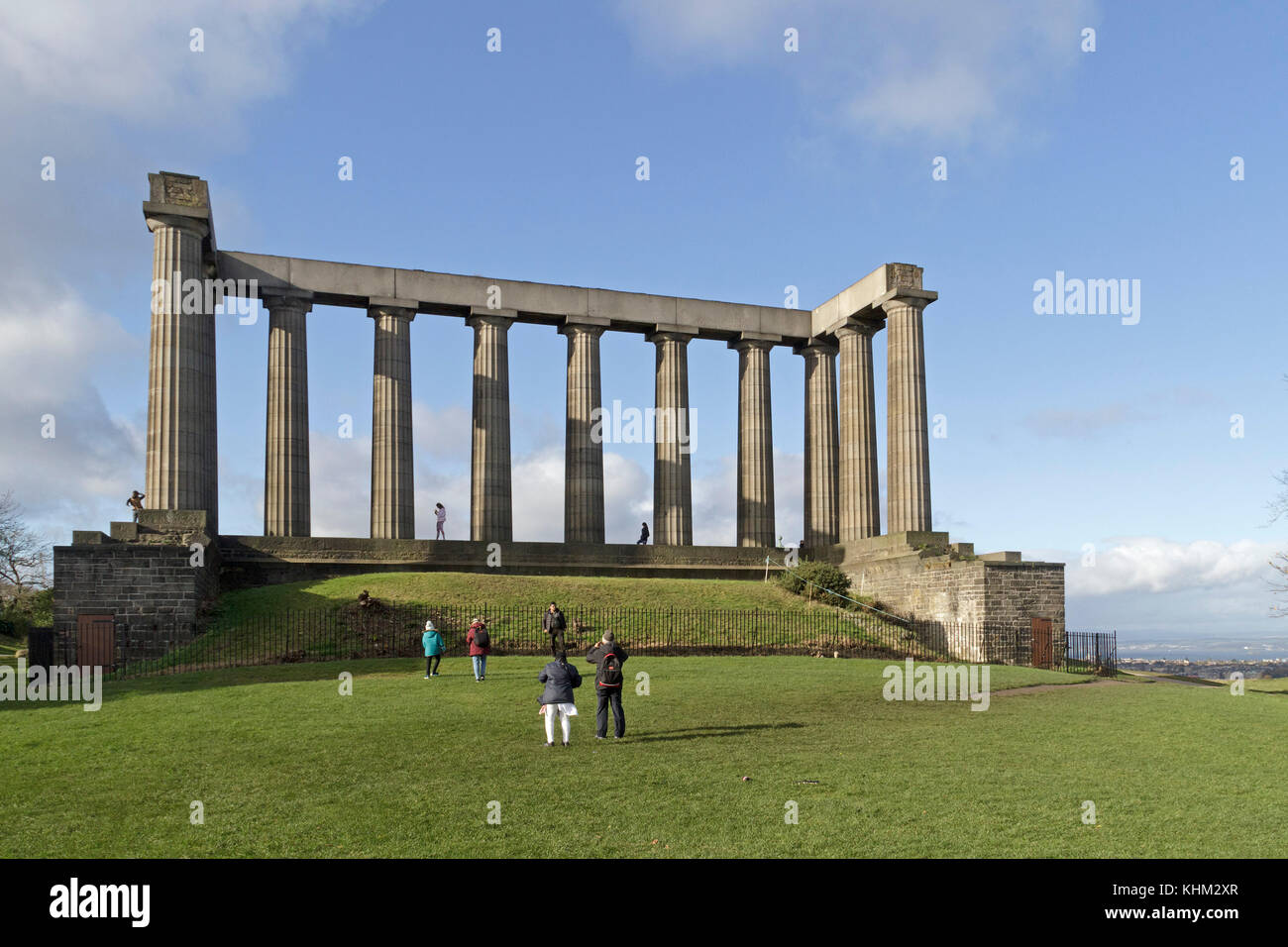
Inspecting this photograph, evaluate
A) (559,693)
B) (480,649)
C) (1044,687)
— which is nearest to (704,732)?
(559,693)

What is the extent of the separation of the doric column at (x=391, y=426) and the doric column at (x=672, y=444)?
11.5 m

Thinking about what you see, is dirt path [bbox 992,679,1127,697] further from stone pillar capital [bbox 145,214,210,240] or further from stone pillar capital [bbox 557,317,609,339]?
stone pillar capital [bbox 145,214,210,240]

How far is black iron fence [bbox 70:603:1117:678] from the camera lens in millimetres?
30703

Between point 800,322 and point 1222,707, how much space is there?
107 ft

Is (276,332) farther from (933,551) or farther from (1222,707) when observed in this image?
(1222,707)

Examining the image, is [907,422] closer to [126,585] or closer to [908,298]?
[908,298]

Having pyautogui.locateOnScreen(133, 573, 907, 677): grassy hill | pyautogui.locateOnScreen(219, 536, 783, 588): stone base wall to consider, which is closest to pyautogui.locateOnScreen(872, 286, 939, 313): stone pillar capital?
pyautogui.locateOnScreen(219, 536, 783, 588): stone base wall

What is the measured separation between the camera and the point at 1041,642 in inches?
1411

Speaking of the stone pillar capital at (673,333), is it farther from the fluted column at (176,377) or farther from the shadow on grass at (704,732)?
the shadow on grass at (704,732)

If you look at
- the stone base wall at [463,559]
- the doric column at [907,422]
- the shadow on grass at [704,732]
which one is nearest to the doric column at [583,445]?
the stone base wall at [463,559]

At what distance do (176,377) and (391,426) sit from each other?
8.95m

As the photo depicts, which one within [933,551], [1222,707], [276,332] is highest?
[276,332]

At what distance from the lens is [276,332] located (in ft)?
147
